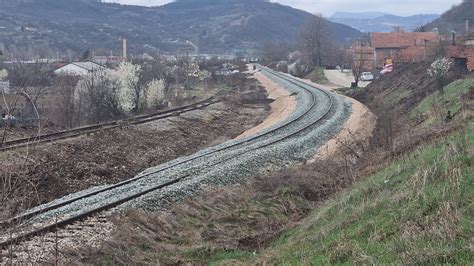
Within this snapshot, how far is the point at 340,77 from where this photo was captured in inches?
3150

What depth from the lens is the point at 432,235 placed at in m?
7.60

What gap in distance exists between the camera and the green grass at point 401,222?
7297mm

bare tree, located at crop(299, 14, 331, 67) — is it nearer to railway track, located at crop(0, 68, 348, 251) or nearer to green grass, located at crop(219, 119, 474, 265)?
railway track, located at crop(0, 68, 348, 251)

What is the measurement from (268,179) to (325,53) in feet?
305

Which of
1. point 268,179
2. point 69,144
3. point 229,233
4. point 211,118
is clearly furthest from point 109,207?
point 211,118

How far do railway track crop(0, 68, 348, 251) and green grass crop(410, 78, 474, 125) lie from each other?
5862 millimetres

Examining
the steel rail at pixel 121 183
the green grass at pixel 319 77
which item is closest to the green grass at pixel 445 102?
the steel rail at pixel 121 183

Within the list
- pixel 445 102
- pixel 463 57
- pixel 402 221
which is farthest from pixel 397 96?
pixel 402 221

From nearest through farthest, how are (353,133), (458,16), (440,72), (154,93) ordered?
(353,133)
(440,72)
(154,93)
(458,16)

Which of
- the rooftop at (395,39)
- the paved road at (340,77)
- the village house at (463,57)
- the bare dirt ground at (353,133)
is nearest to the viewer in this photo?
the bare dirt ground at (353,133)

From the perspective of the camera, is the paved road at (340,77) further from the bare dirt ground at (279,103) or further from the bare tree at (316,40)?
the bare tree at (316,40)

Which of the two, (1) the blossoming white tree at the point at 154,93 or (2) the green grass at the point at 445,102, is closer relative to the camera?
(2) the green grass at the point at 445,102

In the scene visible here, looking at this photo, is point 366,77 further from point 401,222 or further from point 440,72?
point 401,222

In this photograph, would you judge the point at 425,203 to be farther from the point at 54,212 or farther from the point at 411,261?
the point at 54,212
